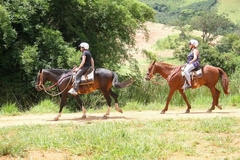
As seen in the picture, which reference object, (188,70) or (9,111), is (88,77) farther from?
(9,111)

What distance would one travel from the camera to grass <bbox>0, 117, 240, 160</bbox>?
6543 mm

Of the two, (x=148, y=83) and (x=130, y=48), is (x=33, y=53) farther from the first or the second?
(x=130, y=48)

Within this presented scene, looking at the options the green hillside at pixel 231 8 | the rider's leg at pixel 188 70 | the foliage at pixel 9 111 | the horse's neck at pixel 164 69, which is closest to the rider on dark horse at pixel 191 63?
the rider's leg at pixel 188 70

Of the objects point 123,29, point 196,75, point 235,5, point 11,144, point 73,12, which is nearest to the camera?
point 11,144

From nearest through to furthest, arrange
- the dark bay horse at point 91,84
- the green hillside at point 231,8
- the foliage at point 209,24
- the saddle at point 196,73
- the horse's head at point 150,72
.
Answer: the dark bay horse at point 91,84, the saddle at point 196,73, the horse's head at point 150,72, the foliage at point 209,24, the green hillside at point 231,8

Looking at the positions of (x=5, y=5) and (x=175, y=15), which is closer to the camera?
(x=5, y=5)

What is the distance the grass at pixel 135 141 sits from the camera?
6543 mm

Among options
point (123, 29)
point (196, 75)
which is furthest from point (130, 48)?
point (196, 75)

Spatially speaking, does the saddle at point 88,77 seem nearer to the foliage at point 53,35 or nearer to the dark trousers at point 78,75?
the dark trousers at point 78,75

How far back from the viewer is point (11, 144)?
6.73 metres

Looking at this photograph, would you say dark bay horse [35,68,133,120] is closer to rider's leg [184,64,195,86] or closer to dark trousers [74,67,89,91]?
dark trousers [74,67,89,91]

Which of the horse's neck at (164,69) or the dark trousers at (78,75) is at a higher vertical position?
the horse's neck at (164,69)

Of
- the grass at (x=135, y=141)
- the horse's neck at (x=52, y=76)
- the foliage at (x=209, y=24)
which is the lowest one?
the grass at (x=135, y=141)

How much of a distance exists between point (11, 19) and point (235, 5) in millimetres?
128093
